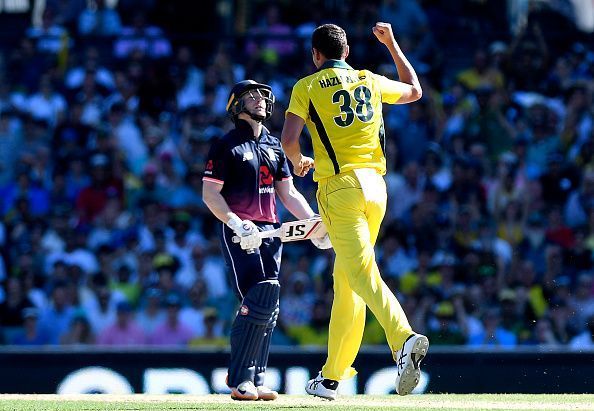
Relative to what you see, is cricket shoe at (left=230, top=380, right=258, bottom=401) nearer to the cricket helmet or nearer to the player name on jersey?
the cricket helmet

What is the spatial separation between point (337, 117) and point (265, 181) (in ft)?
2.74

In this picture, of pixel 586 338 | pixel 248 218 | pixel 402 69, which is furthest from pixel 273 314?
pixel 586 338

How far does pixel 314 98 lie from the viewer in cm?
836

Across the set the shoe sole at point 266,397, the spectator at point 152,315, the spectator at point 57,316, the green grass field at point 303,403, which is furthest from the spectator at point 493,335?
the shoe sole at point 266,397

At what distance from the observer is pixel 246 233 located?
849cm

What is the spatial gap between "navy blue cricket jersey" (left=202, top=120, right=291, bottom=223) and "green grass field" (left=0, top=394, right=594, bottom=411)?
1.24 metres

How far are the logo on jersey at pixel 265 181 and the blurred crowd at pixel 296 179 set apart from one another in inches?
188

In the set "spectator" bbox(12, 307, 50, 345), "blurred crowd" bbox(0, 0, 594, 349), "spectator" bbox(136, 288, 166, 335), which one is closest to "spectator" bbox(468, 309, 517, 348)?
"blurred crowd" bbox(0, 0, 594, 349)

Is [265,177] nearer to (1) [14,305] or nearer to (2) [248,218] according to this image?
(2) [248,218]

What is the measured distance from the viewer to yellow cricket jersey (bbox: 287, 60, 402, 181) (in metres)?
8.36

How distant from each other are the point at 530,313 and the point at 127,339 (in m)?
4.03

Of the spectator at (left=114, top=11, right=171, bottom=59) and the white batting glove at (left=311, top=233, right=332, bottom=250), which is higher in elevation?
the spectator at (left=114, top=11, right=171, bottom=59)

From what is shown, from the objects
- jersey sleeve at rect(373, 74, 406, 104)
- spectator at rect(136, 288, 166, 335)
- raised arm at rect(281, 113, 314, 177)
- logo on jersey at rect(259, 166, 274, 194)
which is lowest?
spectator at rect(136, 288, 166, 335)

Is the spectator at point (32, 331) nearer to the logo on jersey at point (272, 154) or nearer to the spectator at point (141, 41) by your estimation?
the spectator at point (141, 41)
